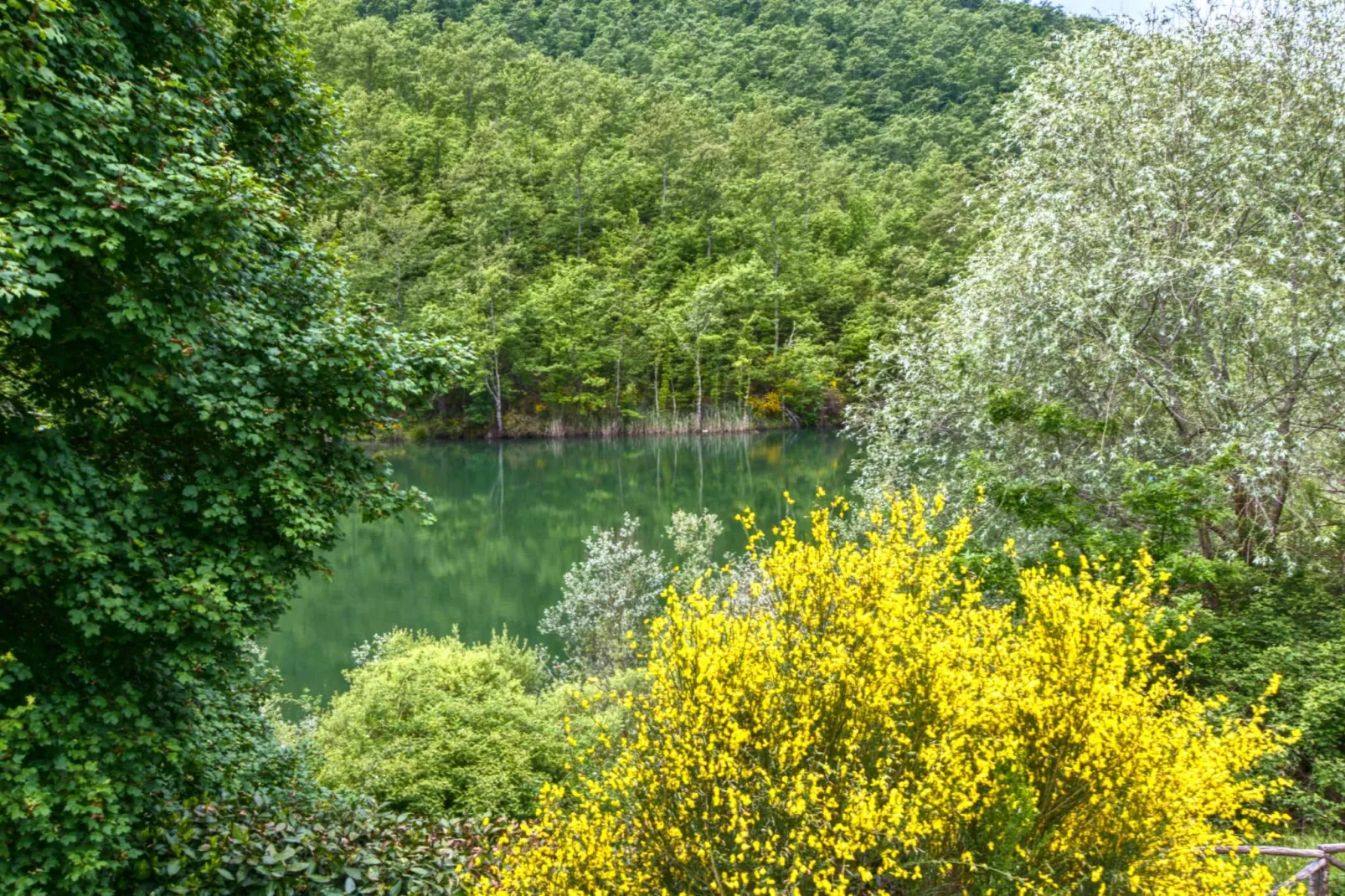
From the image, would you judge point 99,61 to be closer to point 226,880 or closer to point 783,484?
point 226,880

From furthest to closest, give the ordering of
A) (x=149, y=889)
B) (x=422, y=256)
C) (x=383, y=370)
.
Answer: (x=422, y=256) → (x=383, y=370) → (x=149, y=889)

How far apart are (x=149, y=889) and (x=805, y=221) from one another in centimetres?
5783

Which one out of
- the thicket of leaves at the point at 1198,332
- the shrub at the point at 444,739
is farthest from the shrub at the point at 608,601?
the thicket of leaves at the point at 1198,332

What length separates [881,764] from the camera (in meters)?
3.79

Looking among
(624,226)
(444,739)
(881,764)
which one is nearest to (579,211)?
(624,226)

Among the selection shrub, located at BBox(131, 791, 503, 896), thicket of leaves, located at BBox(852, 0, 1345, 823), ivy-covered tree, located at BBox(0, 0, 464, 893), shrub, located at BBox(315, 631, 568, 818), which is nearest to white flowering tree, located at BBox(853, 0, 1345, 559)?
thicket of leaves, located at BBox(852, 0, 1345, 823)

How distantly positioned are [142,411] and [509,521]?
2460 centimetres

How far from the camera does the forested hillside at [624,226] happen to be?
48.0 metres

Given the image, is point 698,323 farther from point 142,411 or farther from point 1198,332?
point 142,411

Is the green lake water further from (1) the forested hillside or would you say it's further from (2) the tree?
(1) the forested hillside

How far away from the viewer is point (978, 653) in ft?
12.4

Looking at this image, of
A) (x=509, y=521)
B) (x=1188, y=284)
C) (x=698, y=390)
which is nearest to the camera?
(x=1188, y=284)

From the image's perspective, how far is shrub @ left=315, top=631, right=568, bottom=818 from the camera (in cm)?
849

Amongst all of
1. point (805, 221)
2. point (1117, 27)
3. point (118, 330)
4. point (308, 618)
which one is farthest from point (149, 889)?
point (805, 221)
